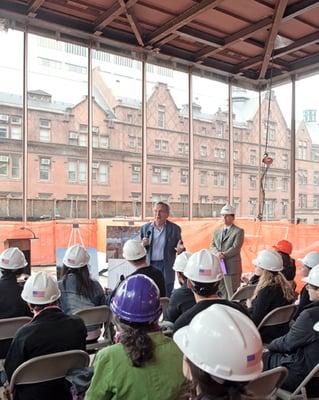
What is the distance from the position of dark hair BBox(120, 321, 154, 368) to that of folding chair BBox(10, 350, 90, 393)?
20.4 inches

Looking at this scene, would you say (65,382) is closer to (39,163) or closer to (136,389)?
(136,389)

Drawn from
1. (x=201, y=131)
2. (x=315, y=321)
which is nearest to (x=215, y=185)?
(x=201, y=131)

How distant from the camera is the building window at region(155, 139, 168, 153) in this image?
8.59 meters

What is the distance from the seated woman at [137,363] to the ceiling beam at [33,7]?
5828 millimetres

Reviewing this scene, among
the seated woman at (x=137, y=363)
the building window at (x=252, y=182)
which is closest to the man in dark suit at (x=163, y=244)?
the seated woman at (x=137, y=363)

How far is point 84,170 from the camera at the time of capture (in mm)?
7898

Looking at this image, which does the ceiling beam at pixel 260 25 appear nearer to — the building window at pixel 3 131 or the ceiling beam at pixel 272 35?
the ceiling beam at pixel 272 35

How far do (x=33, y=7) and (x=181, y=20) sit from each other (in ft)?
7.39

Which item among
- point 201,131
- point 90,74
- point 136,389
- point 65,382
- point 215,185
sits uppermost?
point 90,74

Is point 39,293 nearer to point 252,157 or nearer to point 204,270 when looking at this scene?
point 204,270

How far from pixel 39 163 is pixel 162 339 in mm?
6670

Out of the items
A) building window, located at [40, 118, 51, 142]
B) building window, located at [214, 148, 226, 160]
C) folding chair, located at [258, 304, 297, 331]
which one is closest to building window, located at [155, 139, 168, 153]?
building window, located at [214, 148, 226, 160]

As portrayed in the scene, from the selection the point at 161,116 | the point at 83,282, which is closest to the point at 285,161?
the point at 161,116

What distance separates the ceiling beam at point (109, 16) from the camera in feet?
21.6
